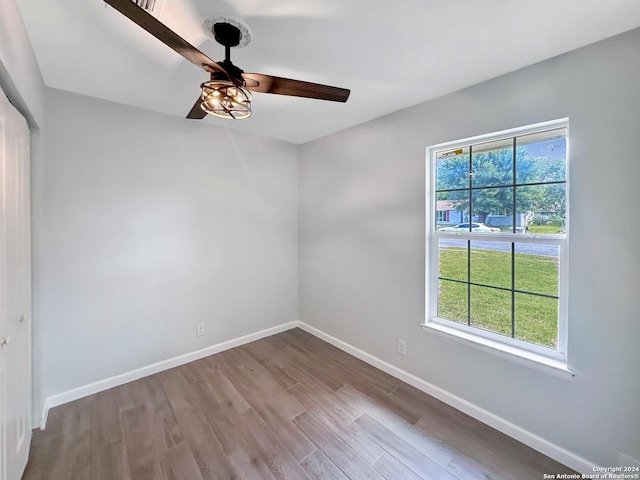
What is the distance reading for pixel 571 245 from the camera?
5.02 ft

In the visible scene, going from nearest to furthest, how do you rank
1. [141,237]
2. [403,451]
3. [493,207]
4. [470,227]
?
[403,451], [493,207], [470,227], [141,237]

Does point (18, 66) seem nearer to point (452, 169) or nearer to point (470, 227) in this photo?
A: point (452, 169)

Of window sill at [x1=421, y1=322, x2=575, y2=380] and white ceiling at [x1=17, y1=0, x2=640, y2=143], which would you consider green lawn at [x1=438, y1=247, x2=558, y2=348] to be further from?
white ceiling at [x1=17, y1=0, x2=640, y2=143]

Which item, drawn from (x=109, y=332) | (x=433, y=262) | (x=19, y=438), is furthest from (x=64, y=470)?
(x=433, y=262)

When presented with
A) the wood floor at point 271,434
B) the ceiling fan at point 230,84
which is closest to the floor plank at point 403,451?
the wood floor at point 271,434

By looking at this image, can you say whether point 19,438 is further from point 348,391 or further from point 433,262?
point 433,262

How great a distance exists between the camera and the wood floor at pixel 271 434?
4.99 feet

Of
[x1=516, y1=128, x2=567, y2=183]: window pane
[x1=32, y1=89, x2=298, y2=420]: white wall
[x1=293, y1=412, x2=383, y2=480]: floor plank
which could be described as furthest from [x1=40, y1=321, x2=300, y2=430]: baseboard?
[x1=516, y1=128, x2=567, y2=183]: window pane

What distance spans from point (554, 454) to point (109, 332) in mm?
3276

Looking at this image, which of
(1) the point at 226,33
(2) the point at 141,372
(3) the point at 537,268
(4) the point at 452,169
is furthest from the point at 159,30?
(2) the point at 141,372

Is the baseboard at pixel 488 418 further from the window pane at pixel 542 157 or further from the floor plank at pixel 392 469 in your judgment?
the window pane at pixel 542 157

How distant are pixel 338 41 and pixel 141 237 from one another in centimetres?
220

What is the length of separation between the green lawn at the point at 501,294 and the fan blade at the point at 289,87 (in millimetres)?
1494

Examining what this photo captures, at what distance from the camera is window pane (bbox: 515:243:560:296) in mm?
1662
